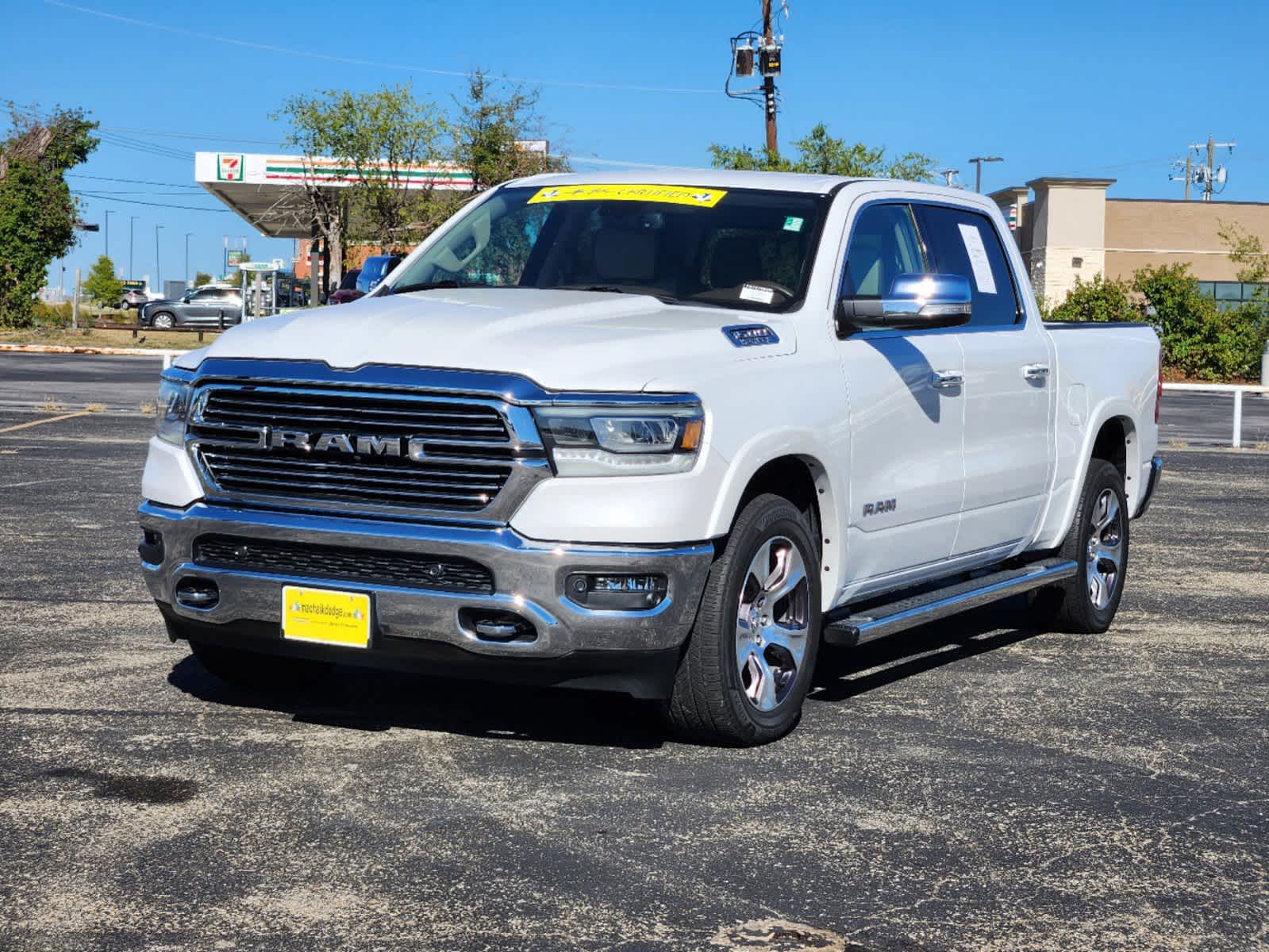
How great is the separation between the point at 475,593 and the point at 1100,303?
41.7 metres

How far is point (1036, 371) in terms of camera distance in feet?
26.0

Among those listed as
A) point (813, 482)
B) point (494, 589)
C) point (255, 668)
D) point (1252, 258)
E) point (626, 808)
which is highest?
point (1252, 258)

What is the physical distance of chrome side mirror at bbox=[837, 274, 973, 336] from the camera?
652 cm

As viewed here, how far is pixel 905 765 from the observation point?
5902mm

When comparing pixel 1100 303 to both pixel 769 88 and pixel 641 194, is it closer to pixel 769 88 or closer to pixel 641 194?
pixel 769 88

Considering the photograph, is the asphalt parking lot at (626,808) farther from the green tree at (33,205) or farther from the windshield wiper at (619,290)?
the green tree at (33,205)

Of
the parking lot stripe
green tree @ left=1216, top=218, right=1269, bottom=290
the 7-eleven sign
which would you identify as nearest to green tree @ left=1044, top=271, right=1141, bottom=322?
green tree @ left=1216, top=218, right=1269, bottom=290

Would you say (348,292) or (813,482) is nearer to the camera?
(813,482)

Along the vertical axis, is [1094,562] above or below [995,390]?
below

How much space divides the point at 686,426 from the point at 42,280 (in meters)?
47.6

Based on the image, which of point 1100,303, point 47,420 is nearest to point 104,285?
point 1100,303

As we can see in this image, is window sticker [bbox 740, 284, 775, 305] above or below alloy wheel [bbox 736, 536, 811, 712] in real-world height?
above

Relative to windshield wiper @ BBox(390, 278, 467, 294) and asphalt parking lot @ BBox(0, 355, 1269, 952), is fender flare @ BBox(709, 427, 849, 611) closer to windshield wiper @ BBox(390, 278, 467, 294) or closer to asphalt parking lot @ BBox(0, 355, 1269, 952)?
asphalt parking lot @ BBox(0, 355, 1269, 952)

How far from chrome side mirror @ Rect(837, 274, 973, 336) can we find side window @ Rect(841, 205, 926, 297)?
0.21 meters
